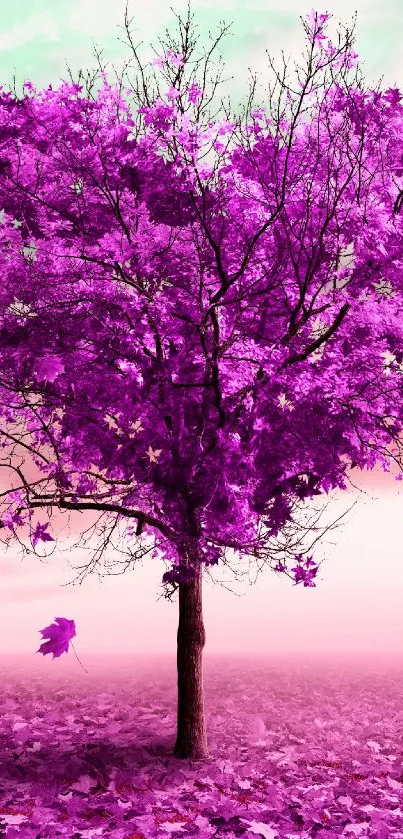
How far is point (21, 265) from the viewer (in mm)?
10164

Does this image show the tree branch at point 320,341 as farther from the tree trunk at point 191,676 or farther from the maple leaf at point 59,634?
the maple leaf at point 59,634

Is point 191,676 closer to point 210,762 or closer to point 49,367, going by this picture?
point 210,762

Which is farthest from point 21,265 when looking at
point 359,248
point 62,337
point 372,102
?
point 372,102

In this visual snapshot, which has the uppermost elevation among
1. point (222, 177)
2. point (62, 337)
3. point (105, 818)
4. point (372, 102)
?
point (372, 102)

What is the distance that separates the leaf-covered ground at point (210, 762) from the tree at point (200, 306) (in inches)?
48.7

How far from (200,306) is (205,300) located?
0.30 metres

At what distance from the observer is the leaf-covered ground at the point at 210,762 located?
8398 mm

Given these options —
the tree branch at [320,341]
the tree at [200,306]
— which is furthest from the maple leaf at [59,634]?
the tree branch at [320,341]

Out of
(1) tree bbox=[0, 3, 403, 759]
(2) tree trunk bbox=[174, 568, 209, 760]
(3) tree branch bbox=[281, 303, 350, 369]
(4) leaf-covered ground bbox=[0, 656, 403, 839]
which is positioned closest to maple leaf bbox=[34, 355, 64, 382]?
(1) tree bbox=[0, 3, 403, 759]

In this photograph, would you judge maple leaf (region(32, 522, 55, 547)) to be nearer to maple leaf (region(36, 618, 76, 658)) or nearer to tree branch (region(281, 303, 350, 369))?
maple leaf (region(36, 618, 76, 658))

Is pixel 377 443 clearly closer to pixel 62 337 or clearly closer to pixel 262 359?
pixel 262 359

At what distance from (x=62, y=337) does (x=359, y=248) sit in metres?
4.23

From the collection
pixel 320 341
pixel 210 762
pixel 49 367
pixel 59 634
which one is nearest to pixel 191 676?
pixel 210 762

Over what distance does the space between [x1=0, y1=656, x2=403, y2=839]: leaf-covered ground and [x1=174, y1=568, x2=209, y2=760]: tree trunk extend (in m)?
0.33
